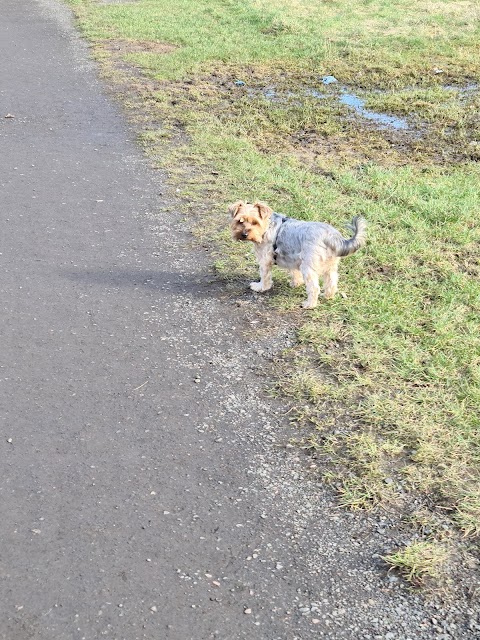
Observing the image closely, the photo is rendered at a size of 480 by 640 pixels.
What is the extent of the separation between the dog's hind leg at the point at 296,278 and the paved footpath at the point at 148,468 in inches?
17.0

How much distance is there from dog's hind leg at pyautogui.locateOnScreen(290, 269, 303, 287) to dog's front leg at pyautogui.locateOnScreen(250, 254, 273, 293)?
0.61 feet

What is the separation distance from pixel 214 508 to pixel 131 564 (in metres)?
0.57

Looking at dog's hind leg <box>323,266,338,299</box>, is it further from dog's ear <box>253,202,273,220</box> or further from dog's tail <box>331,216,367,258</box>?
dog's ear <box>253,202,273,220</box>

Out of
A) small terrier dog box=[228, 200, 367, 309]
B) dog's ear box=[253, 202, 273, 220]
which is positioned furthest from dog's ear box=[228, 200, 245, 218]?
dog's ear box=[253, 202, 273, 220]

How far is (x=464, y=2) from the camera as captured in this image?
62.6 ft

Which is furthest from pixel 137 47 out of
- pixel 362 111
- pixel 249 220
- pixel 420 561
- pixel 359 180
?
pixel 420 561

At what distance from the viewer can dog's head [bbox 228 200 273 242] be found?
5961mm

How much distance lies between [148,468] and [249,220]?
2.44m

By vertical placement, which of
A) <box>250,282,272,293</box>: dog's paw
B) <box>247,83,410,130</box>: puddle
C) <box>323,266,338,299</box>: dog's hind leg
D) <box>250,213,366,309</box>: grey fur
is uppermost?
<box>250,213,366,309</box>: grey fur

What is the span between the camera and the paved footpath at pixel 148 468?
135 inches

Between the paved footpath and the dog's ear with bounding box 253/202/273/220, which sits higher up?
the dog's ear with bounding box 253/202/273/220

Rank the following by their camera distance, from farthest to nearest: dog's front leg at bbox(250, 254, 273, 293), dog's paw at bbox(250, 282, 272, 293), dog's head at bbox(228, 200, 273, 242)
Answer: dog's paw at bbox(250, 282, 272, 293)
dog's front leg at bbox(250, 254, 273, 293)
dog's head at bbox(228, 200, 273, 242)

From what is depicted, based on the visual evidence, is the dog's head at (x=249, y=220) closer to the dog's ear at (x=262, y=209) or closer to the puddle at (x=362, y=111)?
the dog's ear at (x=262, y=209)

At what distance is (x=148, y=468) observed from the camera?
4320 mm
